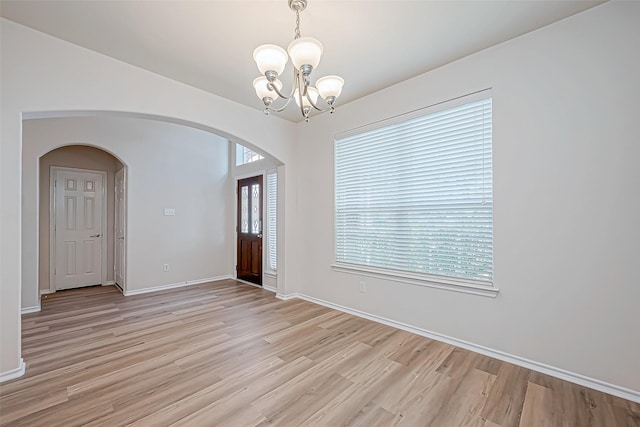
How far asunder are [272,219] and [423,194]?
2919 millimetres

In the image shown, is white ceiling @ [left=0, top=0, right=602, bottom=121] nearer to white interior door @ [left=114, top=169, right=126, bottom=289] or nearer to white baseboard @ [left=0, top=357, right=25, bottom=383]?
white baseboard @ [left=0, top=357, right=25, bottom=383]

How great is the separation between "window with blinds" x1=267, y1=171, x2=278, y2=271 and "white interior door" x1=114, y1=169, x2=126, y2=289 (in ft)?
8.26

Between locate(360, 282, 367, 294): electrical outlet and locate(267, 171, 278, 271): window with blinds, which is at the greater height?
locate(267, 171, 278, 271): window with blinds

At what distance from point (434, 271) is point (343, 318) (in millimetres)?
1333

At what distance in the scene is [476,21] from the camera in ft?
7.25

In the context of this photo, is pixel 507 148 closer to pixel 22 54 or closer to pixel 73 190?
pixel 22 54

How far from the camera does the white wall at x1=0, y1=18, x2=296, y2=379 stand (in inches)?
86.0

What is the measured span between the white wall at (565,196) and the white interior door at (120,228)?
5209mm

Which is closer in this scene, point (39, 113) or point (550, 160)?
point (550, 160)

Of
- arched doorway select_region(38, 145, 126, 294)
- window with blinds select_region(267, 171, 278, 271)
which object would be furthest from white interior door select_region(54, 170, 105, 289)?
window with blinds select_region(267, 171, 278, 271)

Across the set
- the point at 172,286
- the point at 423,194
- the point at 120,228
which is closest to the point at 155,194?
the point at 120,228

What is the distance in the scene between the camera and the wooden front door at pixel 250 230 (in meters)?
5.39

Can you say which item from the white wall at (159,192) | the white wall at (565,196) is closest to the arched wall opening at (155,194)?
the white wall at (159,192)

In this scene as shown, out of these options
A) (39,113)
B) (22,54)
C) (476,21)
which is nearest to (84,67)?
(22,54)
